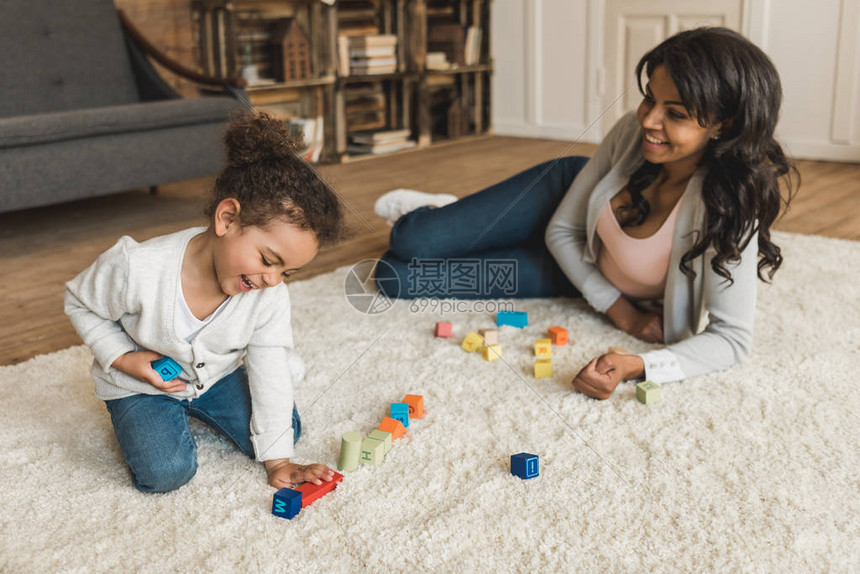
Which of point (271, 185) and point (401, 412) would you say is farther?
point (401, 412)

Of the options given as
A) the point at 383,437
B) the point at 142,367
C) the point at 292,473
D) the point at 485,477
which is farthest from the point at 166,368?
the point at 485,477

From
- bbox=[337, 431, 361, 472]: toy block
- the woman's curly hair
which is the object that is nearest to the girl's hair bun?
the woman's curly hair

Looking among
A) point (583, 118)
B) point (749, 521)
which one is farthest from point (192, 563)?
point (583, 118)

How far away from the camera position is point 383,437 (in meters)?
1.28

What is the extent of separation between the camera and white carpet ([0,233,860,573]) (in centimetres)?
103

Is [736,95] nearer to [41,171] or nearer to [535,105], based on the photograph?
[41,171]

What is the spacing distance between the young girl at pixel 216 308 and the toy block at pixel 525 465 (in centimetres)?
28

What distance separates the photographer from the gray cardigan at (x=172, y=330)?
1.17 meters

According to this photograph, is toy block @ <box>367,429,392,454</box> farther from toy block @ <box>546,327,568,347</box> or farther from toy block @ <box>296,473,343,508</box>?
toy block @ <box>546,327,568,347</box>

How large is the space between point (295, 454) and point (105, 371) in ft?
1.05

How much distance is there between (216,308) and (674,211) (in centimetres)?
92

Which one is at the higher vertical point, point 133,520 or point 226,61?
point 226,61

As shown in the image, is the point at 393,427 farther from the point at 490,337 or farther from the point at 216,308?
the point at 490,337

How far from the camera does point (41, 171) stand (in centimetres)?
262
